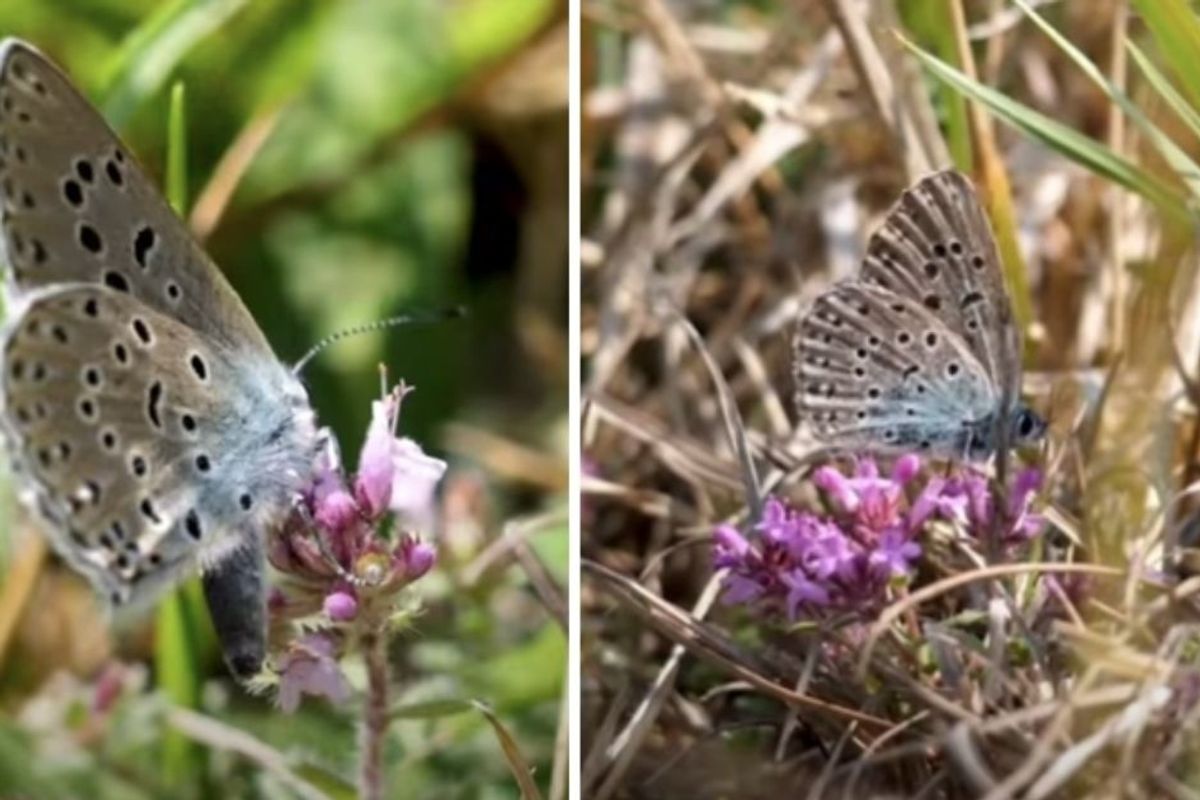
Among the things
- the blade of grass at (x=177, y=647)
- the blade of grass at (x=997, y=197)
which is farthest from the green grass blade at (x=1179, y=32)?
the blade of grass at (x=177, y=647)

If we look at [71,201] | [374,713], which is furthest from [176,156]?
[374,713]

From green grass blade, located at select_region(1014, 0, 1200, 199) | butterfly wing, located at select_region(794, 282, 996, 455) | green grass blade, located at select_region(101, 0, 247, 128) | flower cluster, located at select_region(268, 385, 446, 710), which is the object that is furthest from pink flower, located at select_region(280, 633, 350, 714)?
green grass blade, located at select_region(1014, 0, 1200, 199)

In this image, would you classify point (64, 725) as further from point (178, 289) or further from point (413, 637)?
point (178, 289)

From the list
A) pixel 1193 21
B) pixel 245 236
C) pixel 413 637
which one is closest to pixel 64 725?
pixel 413 637

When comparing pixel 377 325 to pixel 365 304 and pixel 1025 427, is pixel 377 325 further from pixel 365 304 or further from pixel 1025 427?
pixel 1025 427

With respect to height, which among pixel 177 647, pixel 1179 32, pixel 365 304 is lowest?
pixel 177 647

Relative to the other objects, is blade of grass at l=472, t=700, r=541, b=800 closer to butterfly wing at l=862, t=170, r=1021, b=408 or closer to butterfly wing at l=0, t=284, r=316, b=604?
butterfly wing at l=0, t=284, r=316, b=604

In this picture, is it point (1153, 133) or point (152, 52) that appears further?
point (152, 52)
